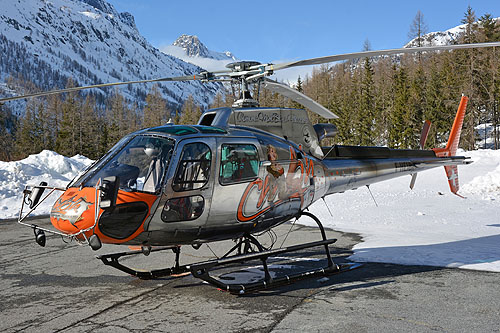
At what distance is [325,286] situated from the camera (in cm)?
568

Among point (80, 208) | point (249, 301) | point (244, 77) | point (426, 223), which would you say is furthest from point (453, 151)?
point (80, 208)

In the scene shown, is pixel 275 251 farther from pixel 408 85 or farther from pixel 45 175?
pixel 408 85

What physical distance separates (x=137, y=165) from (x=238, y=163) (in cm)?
140

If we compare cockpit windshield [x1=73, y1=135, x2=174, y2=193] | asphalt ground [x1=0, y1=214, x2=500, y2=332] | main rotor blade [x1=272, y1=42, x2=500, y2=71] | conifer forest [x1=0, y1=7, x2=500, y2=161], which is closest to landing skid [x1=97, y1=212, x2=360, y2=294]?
asphalt ground [x1=0, y1=214, x2=500, y2=332]

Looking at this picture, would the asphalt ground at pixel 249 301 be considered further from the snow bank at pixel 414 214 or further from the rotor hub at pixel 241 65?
the rotor hub at pixel 241 65

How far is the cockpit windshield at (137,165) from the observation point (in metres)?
4.58

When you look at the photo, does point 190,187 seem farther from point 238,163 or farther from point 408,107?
point 408,107

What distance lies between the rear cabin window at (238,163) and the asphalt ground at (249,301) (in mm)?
1572

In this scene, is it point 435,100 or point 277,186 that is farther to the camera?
point 435,100

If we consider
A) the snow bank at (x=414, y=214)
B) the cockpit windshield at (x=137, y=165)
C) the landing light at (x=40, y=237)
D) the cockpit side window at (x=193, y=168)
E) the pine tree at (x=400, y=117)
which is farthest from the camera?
the pine tree at (x=400, y=117)

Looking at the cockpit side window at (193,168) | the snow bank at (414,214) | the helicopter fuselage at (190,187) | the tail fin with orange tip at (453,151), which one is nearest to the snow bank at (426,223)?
the snow bank at (414,214)

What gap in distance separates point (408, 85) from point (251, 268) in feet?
170

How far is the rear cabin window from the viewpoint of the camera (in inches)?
208

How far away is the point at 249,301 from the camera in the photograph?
16.7 feet
